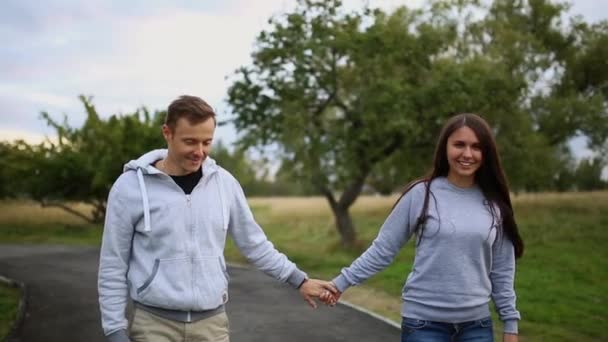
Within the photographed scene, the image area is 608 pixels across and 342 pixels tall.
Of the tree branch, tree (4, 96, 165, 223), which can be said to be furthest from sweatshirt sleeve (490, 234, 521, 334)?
the tree branch

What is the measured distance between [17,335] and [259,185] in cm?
6840

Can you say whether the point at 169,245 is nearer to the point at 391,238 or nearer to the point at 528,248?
the point at 391,238

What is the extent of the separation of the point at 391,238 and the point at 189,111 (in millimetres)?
1401

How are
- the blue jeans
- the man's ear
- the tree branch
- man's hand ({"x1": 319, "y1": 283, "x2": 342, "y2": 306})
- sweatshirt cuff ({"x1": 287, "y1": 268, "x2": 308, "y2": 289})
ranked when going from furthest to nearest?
1. the tree branch
2. man's hand ({"x1": 319, "y1": 283, "x2": 342, "y2": 306})
3. sweatshirt cuff ({"x1": 287, "y1": 268, "x2": 308, "y2": 289})
4. the blue jeans
5. the man's ear

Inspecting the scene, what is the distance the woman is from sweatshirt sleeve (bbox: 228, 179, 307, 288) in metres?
0.58

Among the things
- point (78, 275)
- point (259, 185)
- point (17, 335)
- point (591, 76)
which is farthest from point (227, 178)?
point (259, 185)

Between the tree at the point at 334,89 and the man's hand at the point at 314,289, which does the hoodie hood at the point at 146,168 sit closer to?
the man's hand at the point at 314,289

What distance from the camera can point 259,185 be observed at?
3049 inches

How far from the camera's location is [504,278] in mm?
3805

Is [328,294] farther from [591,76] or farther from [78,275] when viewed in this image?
[591,76]

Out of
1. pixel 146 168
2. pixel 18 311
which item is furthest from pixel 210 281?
pixel 18 311

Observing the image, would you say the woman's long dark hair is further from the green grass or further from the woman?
the green grass

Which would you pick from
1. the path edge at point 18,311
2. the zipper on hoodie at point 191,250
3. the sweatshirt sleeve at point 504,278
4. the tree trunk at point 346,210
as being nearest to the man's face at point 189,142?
the zipper on hoodie at point 191,250

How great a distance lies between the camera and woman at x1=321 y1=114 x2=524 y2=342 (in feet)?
12.1
